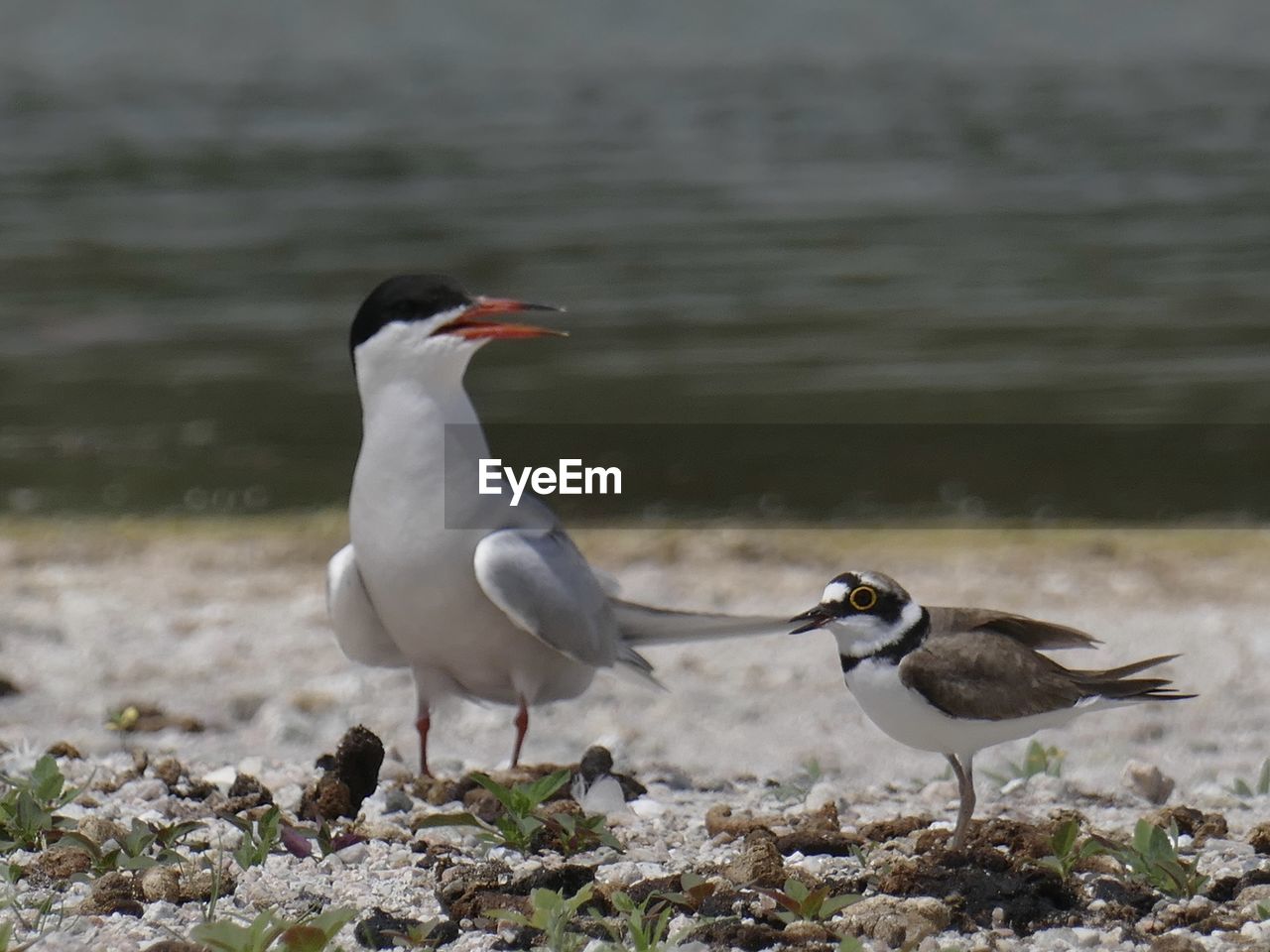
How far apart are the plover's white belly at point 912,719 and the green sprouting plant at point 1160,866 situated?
0.29 metres

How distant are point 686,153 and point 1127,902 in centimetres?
2309

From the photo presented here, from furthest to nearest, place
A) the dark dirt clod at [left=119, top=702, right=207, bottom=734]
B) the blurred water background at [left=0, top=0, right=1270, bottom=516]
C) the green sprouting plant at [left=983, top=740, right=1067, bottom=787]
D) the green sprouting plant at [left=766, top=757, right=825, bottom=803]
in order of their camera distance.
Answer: the blurred water background at [left=0, top=0, right=1270, bottom=516], the dark dirt clod at [left=119, top=702, right=207, bottom=734], the green sprouting plant at [left=983, top=740, right=1067, bottom=787], the green sprouting plant at [left=766, top=757, right=825, bottom=803]

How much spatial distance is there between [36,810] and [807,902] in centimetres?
150

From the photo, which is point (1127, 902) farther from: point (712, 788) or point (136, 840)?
point (136, 840)

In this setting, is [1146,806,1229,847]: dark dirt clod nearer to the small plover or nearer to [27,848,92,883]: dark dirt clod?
the small plover

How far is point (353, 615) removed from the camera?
17.1 ft

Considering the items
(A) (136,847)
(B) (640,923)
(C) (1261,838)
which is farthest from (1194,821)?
(A) (136,847)

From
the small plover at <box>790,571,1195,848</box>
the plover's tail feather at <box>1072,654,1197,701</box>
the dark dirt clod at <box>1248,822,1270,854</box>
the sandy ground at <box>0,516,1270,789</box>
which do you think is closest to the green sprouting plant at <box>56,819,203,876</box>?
the small plover at <box>790,571,1195,848</box>

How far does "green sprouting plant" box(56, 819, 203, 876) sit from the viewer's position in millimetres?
3775

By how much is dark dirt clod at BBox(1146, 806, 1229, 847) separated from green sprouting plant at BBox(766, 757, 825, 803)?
790mm

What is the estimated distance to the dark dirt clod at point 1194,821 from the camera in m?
4.18

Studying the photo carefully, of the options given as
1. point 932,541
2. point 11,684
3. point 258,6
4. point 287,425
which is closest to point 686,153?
point 287,425

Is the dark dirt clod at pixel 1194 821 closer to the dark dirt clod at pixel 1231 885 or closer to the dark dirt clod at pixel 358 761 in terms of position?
the dark dirt clod at pixel 1231 885

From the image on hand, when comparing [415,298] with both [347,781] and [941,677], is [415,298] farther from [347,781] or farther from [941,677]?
[941,677]
